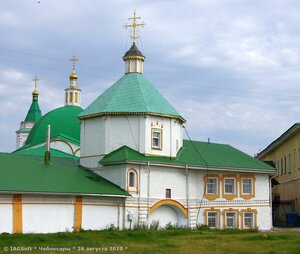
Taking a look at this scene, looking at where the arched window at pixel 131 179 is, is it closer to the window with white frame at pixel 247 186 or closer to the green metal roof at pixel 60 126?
the window with white frame at pixel 247 186

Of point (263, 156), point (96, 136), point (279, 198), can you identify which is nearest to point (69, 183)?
point (96, 136)

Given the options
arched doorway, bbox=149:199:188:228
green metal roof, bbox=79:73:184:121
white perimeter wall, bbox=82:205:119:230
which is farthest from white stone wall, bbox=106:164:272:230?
green metal roof, bbox=79:73:184:121

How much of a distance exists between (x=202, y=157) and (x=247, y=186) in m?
3.89

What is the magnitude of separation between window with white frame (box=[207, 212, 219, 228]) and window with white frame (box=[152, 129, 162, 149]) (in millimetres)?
5689

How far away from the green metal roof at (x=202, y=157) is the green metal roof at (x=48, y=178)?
1.78 metres

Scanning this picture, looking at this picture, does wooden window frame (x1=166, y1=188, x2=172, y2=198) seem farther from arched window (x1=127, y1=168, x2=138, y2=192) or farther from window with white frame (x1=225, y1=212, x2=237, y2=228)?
window with white frame (x1=225, y1=212, x2=237, y2=228)

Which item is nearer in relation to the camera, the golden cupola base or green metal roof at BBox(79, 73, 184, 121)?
green metal roof at BBox(79, 73, 184, 121)

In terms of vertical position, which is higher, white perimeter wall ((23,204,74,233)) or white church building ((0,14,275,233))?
white church building ((0,14,275,233))

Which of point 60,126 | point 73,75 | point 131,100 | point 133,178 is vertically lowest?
point 133,178

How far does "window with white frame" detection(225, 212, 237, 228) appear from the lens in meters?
39.8

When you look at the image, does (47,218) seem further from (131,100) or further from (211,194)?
(211,194)

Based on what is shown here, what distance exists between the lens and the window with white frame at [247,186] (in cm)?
4078

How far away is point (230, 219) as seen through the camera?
40062 mm

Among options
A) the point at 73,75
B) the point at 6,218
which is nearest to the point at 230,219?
the point at 6,218
